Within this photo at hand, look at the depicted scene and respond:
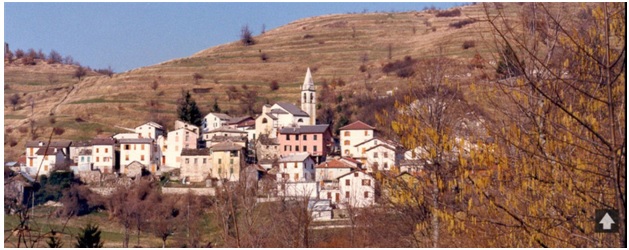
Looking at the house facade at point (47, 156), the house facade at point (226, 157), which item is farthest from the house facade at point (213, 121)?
the house facade at point (226, 157)

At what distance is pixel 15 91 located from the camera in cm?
6131

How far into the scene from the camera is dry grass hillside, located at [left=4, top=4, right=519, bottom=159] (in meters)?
48.7

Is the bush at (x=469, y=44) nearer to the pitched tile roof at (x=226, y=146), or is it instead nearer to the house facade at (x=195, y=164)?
the pitched tile roof at (x=226, y=146)

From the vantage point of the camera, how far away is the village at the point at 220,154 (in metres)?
33.4

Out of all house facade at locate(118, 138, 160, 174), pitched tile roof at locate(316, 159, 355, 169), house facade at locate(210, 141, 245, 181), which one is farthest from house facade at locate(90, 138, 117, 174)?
pitched tile roof at locate(316, 159, 355, 169)

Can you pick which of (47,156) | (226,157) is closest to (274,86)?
(47,156)

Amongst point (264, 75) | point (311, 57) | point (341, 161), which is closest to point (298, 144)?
point (341, 161)

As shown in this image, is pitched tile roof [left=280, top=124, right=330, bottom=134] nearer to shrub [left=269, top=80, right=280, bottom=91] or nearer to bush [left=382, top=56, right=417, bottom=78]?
shrub [left=269, top=80, right=280, bottom=91]

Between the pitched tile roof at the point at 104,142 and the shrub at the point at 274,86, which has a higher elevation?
the shrub at the point at 274,86

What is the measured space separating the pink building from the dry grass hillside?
9.34m

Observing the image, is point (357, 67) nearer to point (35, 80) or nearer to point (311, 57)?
point (311, 57)

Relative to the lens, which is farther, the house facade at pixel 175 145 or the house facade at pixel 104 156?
the house facade at pixel 175 145

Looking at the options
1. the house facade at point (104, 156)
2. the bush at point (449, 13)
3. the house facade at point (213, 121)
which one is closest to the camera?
the house facade at point (104, 156)

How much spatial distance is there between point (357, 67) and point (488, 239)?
5527cm
